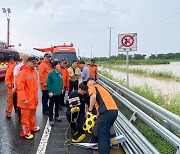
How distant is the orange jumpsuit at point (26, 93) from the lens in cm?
547

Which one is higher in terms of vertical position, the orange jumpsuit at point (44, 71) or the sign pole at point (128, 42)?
the sign pole at point (128, 42)

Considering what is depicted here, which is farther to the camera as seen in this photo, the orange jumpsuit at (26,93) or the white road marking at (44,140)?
the orange jumpsuit at (26,93)

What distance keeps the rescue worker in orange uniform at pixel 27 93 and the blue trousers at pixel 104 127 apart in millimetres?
1832

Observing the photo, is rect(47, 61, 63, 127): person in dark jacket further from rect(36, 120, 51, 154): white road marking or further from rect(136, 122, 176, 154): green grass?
rect(136, 122, 176, 154): green grass

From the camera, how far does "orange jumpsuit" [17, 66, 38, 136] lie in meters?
5.47

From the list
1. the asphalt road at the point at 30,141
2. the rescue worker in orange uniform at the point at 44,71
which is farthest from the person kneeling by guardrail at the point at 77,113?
the rescue worker in orange uniform at the point at 44,71

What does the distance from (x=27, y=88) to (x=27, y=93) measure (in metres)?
0.11

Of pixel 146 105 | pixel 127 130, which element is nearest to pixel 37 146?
pixel 127 130

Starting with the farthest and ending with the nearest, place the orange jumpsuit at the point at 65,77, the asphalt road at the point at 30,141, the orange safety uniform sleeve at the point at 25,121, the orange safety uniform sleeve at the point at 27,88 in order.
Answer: the orange jumpsuit at the point at 65,77 < the orange safety uniform sleeve at the point at 25,121 < the orange safety uniform sleeve at the point at 27,88 < the asphalt road at the point at 30,141

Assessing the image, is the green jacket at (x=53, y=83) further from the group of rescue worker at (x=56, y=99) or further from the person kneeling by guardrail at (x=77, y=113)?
the person kneeling by guardrail at (x=77, y=113)

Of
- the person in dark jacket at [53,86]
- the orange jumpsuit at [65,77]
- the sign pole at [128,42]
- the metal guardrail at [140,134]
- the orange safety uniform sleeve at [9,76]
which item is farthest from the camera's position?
the orange jumpsuit at [65,77]

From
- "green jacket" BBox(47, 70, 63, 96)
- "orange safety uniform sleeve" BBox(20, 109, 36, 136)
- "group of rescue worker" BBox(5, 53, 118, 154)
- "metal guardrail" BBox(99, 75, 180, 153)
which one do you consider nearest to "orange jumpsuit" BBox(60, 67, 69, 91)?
"group of rescue worker" BBox(5, 53, 118, 154)

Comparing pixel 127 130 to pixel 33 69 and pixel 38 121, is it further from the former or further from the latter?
pixel 38 121

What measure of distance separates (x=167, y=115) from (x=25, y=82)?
326 cm
